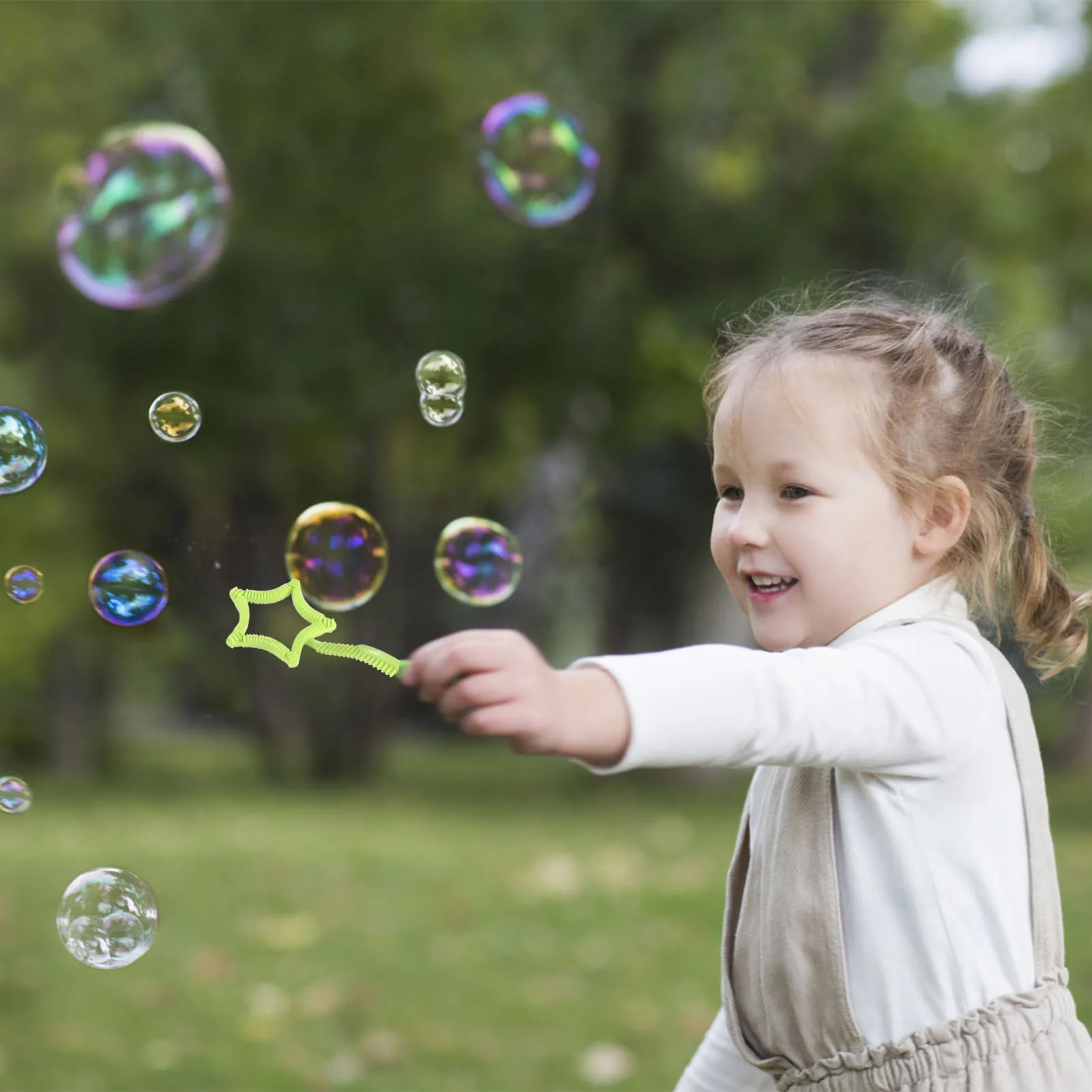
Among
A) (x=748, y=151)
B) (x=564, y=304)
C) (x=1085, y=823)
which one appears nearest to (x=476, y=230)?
(x=564, y=304)

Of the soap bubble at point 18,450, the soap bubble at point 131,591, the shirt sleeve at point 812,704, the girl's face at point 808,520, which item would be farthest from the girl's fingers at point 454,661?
the soap bubble at point 18,450

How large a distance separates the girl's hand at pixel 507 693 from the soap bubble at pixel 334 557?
1.32m

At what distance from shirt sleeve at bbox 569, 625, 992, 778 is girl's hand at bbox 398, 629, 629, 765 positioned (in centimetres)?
5

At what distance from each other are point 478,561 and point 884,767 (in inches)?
53.8

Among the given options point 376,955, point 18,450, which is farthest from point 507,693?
point 376,955

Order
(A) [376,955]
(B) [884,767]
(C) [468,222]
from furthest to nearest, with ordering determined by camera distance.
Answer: (C) [468,222]
(A) [376,955]
(B) [884,767]

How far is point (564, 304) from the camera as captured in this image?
12.5m

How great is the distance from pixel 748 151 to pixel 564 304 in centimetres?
227

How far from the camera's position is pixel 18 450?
2.90m

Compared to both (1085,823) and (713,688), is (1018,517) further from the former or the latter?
(1085,823)

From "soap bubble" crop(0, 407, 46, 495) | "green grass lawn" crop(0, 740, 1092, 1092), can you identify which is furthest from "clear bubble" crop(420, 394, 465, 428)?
"green grass lawn" crop(0, 740, 1092, 1092)

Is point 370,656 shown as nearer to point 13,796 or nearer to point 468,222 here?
point 13,796

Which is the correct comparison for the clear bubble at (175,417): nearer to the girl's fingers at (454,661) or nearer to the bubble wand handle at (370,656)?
the bubble wand handle at (370,656)

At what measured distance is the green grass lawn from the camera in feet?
14.0
